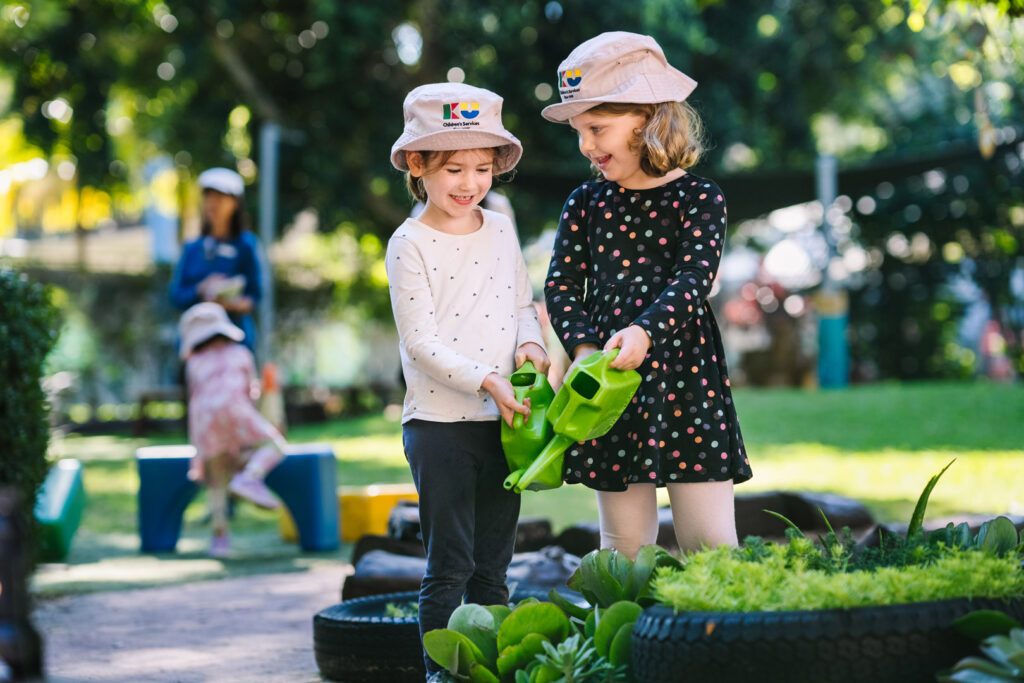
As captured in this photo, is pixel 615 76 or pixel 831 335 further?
pixel 831 335

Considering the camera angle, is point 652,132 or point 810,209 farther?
point 810,209

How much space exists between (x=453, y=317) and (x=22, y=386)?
2.92m

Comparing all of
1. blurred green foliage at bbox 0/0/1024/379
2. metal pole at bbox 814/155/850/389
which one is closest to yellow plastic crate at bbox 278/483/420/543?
blurred green foliage at bbox 0/0/1024/379

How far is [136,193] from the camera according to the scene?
24469mm

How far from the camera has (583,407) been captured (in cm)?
274

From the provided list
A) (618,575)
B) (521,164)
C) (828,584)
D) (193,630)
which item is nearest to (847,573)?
(828,584)

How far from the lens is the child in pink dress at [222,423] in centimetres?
651

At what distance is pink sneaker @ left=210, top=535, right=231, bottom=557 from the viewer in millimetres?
6500

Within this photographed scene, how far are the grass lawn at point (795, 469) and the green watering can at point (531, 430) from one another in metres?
3.36

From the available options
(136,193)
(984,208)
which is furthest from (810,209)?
(136,193)

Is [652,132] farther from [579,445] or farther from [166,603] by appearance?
[166,603]

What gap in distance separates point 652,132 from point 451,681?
56.5 inches

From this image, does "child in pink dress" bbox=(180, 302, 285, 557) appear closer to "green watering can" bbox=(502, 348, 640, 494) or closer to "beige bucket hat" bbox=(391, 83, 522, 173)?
"beige bucket hat" bbox=(391, 83, 522, 173)

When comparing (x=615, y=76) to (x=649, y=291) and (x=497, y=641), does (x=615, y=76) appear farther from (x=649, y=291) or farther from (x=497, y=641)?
(x=497, y=641)
